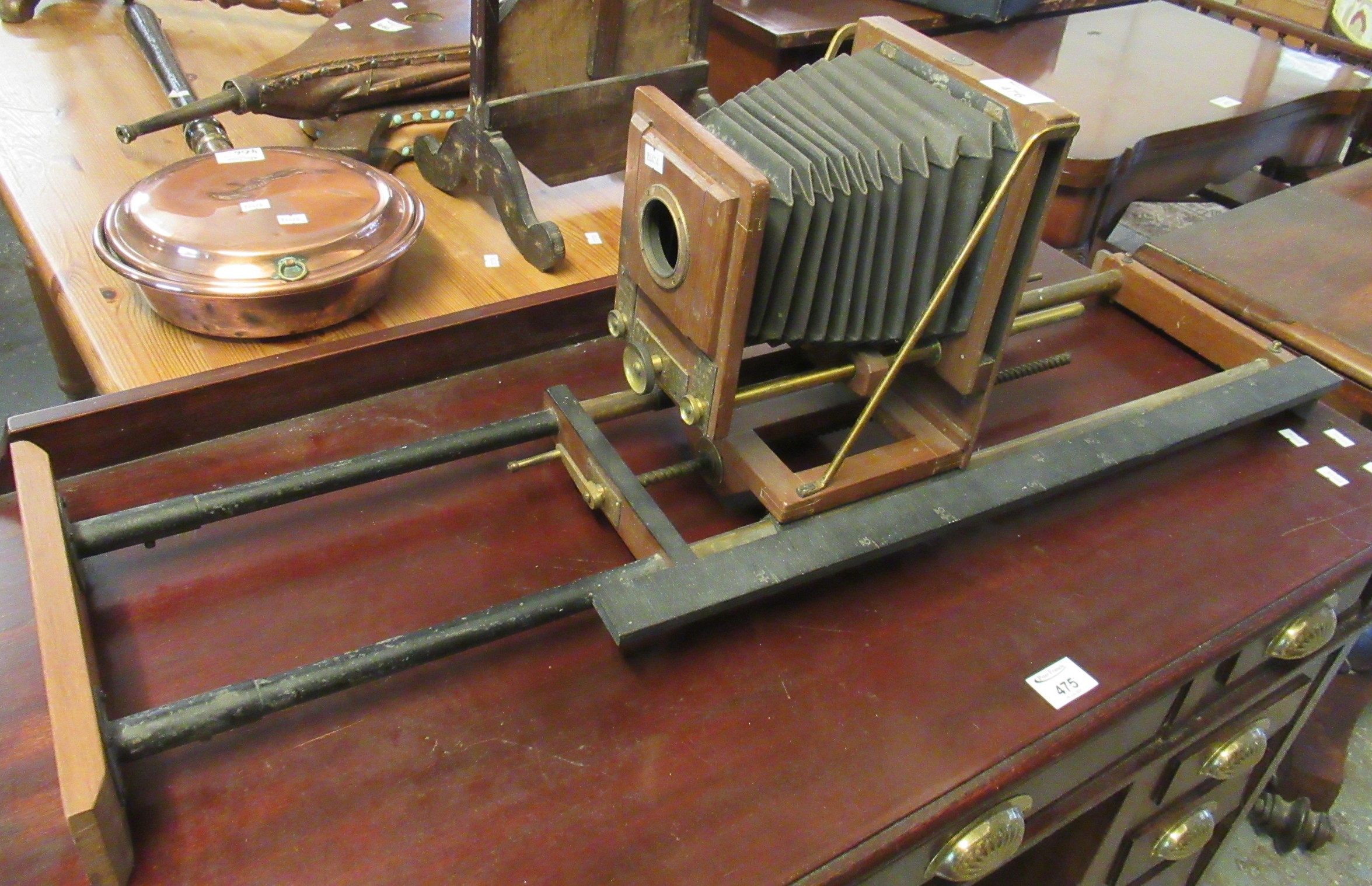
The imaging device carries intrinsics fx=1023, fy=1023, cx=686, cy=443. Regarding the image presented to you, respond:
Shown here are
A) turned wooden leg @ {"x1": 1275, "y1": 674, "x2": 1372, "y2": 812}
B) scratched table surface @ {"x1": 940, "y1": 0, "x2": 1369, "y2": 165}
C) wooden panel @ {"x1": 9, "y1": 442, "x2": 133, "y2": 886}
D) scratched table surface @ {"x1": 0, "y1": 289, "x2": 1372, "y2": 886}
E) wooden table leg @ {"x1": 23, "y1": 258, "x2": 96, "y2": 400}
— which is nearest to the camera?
wooden panel @ {"x1": 9, "y1": 442, "x2": 133, "y2": 886}

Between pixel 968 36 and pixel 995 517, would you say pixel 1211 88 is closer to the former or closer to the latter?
pixel 968 36

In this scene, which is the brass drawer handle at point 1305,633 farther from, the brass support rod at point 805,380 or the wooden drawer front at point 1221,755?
the brass support rod at point 805,380

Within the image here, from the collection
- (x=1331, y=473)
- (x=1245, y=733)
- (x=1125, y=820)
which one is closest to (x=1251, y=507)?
(x=1331, y=473)

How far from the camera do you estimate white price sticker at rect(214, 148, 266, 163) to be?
1330mm

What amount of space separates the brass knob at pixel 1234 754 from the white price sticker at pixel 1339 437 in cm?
35

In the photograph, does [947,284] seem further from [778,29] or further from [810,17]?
[810,17]

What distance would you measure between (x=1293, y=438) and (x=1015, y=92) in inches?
24.2

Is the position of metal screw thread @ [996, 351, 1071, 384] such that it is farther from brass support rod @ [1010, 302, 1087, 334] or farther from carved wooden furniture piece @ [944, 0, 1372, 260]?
carved wooden furniture piece @ [944, 0, 1372, 260]

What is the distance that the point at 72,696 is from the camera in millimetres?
677

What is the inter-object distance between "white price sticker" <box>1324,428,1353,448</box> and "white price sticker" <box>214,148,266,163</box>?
1.38 meters

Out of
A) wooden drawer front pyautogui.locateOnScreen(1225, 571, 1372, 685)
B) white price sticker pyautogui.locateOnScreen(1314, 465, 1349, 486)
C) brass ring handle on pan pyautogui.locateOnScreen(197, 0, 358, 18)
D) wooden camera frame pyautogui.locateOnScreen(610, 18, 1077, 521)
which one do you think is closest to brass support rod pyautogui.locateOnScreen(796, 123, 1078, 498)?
wooden camera frame pyautogui.locateOnScreen(610, 18, 1077, 521)

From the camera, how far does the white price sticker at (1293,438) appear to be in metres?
1.22

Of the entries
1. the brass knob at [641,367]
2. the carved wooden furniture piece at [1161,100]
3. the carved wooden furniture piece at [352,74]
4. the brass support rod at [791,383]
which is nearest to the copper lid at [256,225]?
the carved wooden furniture piece at [352,74]

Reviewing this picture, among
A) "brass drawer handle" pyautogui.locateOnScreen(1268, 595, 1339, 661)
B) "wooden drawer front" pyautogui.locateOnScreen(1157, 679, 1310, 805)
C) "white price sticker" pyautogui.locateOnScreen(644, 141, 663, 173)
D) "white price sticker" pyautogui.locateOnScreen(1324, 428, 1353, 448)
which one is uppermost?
"white price sticker" pyautogui.locateOnScreen(644, 141, 663, 173)
